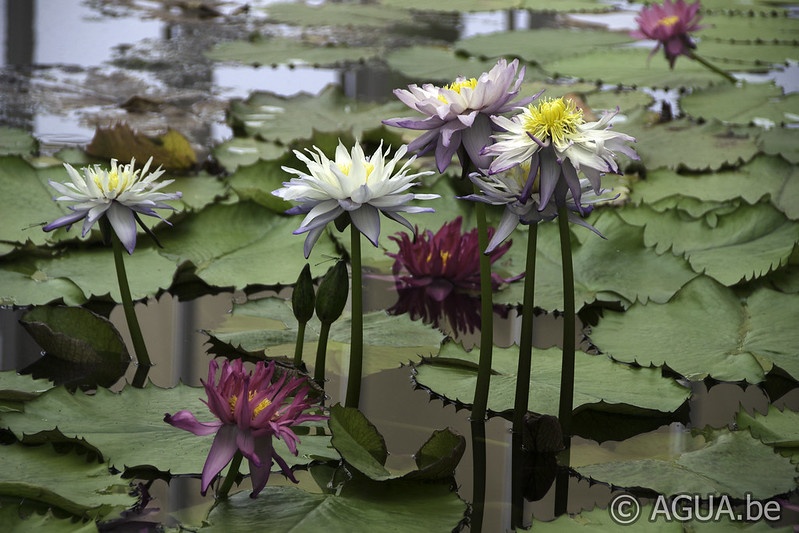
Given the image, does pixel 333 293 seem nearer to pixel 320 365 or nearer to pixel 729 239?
pixel 320 365

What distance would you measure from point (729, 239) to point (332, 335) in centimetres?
67

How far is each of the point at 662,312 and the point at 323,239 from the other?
538 mm

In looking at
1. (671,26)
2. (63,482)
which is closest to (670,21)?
(671,26)

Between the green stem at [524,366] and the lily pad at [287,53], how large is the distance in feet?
6.02

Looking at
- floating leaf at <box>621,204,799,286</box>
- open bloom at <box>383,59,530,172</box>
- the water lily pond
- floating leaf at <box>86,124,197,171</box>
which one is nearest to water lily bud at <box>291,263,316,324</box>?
the water lily pond

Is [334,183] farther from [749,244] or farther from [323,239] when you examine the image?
[749,244]

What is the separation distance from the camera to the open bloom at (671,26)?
2.05 meters

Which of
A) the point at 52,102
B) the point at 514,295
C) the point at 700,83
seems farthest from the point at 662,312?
the point at 52,102

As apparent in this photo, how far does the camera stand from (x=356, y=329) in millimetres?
1012

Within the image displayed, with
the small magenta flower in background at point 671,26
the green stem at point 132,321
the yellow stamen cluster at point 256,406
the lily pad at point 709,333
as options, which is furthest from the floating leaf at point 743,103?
the yellow stamen cluster at point 256,406

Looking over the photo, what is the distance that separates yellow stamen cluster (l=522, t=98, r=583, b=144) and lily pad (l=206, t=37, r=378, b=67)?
1877 mm

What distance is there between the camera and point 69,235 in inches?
57.9

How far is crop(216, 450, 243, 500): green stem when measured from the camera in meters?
0.84

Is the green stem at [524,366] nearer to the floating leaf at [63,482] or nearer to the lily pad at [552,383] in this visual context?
the lily pad at [552,383]
